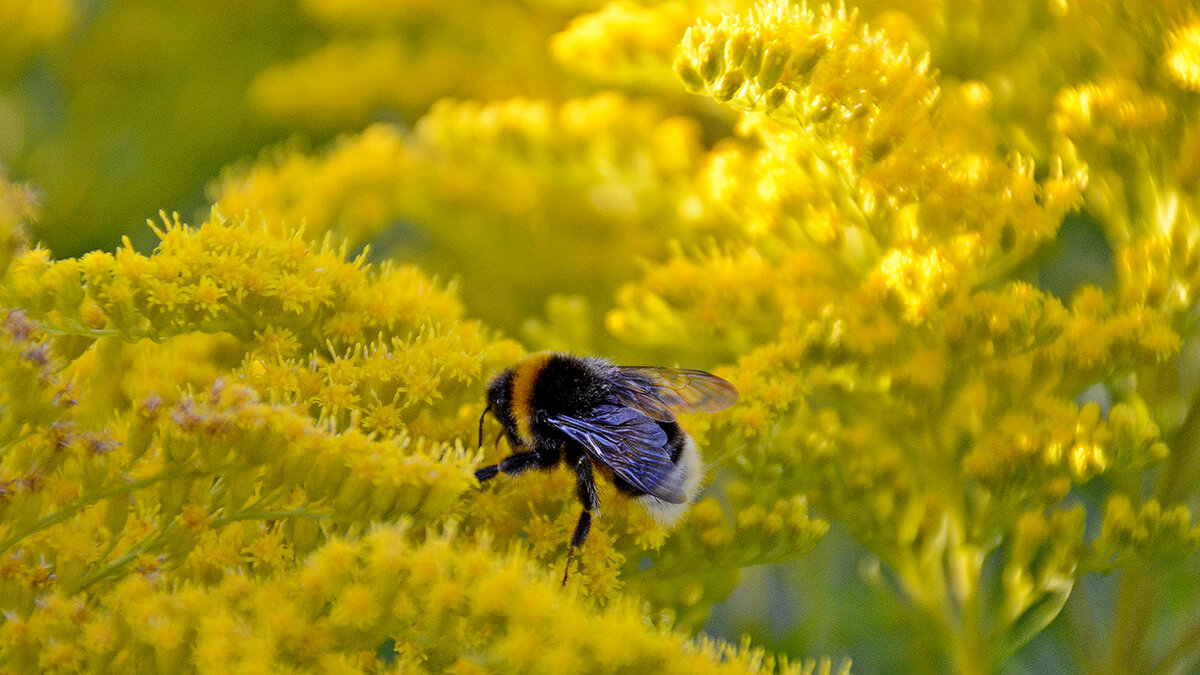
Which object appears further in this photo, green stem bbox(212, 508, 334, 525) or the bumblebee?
the bumblebee

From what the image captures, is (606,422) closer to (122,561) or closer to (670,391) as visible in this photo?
(670,391)

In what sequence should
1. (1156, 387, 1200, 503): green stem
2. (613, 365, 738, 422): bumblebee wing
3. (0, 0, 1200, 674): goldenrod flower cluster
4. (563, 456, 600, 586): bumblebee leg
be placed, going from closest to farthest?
1. (0, 0, 1200, 674): goldenrod flower cluster
2. (563, 456, 600, 586): bumblebee leg
3. (613, 365, 738, 422): bumblebee wing
4. (1156, 387, 1200, 503): green stem

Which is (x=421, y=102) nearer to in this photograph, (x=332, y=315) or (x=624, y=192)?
(x=624, y=192)

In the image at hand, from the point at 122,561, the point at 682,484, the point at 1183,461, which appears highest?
the point at 122,561

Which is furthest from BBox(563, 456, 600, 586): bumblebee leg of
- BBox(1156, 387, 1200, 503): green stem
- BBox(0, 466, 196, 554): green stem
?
BBox(1156, 387, 1200, 503): green stem

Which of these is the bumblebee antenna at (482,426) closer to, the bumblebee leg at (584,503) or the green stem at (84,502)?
the bumblebee leg at (584,503)

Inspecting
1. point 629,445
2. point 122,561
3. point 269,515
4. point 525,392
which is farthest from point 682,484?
point 122,561

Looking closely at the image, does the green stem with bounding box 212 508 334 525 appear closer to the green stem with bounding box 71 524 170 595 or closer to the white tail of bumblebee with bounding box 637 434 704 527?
the green stem with bounding box 71 524 170 595
